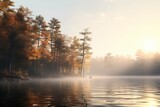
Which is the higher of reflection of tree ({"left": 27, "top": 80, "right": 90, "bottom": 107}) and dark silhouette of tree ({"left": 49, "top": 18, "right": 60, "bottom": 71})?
dark silhouette of tree ({"left": 49, "top": 18, "right": 60, "bottom": 71})

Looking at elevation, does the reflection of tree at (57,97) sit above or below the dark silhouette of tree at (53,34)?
below

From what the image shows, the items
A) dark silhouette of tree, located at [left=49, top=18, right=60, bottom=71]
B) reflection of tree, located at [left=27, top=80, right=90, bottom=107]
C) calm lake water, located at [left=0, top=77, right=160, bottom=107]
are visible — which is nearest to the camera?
calm lake water, located at [left=0, top=77, right=160, bottom=107]

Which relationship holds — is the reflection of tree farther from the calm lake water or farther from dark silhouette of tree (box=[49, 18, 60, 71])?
dark silhouette of tree (box=[49, 18, 60, 71])

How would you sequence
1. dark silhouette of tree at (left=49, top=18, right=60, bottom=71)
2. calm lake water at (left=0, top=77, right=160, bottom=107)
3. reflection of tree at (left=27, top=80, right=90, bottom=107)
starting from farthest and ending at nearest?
dark silhouette of tree at (left=49, top=18, right=60, bottom=71) < reflection of tree at (left=27, top=80, right=90, bottom=107) < calm lake water at (left=0, top=77, right=160, bottom=107)

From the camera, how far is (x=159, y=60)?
16162cm

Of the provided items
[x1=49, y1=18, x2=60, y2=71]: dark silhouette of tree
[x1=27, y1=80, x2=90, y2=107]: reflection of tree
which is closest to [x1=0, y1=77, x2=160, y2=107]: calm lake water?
[x1=27, y1=80, x2=90, y2=107]: reflection of tree

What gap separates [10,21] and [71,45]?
5025 cm

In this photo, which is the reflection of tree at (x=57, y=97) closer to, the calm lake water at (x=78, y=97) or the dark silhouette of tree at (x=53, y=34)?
the calm lake water at (x=78, y=97)

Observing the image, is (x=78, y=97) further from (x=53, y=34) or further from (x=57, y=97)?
(x=53, y=34)

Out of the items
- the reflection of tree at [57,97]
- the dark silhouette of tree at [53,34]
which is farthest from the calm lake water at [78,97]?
the dark silhouette of tree at [53,34]

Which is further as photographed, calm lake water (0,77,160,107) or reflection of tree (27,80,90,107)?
reflection of tree (27,80,90,107)

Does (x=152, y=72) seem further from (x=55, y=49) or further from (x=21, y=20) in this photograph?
(x=21, y=20)

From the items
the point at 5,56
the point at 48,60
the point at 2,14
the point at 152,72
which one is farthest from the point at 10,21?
the point at 152,72

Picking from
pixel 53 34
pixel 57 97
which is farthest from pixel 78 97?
pixel 53 34
